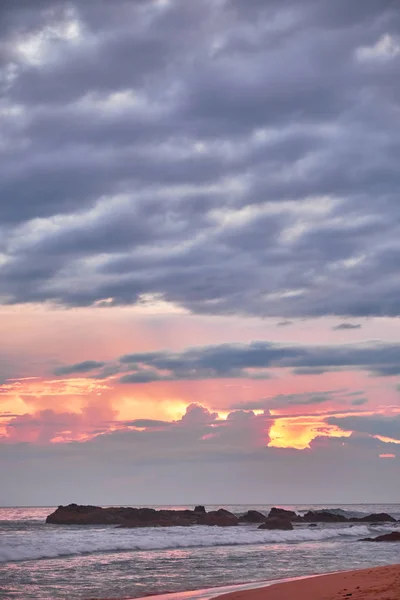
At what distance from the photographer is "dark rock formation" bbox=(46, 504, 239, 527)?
78.1 m

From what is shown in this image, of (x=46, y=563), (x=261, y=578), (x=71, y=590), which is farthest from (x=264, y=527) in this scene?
(x=71, y=590)

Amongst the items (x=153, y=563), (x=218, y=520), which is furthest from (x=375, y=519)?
(x=153, y=563)

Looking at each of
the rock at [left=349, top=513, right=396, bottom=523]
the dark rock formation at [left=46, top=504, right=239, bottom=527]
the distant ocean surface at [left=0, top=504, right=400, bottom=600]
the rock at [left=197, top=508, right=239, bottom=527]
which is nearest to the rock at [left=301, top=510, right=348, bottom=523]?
the rock at [left=349, top=513, right=396, bottom=523]

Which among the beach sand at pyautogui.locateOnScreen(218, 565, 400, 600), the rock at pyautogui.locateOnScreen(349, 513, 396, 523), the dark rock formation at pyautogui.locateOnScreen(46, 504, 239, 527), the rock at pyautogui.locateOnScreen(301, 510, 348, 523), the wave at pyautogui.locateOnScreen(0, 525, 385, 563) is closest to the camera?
the beach sand at pyautogui.locateOnScreen(218, 565, 400, 600)

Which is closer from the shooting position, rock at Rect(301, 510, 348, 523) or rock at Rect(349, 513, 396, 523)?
rock at Rect(301, 510, 348, 523)

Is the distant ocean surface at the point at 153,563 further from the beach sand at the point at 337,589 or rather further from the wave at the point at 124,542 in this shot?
the beach sand at the point at 337,589

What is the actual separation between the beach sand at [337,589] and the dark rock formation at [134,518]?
2087 inches

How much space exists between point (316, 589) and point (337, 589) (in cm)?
86

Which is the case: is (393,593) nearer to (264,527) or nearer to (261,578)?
(261,578)

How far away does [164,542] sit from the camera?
5062 centimetres

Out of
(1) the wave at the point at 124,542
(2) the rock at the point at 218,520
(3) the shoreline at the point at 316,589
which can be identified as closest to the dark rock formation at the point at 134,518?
(2) the rock at the point at 218,520

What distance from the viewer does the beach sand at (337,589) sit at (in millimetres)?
20078

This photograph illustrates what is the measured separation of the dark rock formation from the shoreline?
5253cm

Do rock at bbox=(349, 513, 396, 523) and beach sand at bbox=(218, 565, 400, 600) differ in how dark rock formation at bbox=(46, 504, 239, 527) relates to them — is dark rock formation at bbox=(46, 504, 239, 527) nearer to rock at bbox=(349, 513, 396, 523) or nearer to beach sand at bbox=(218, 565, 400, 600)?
rock at bbox=(349, 513, 396, 523)
